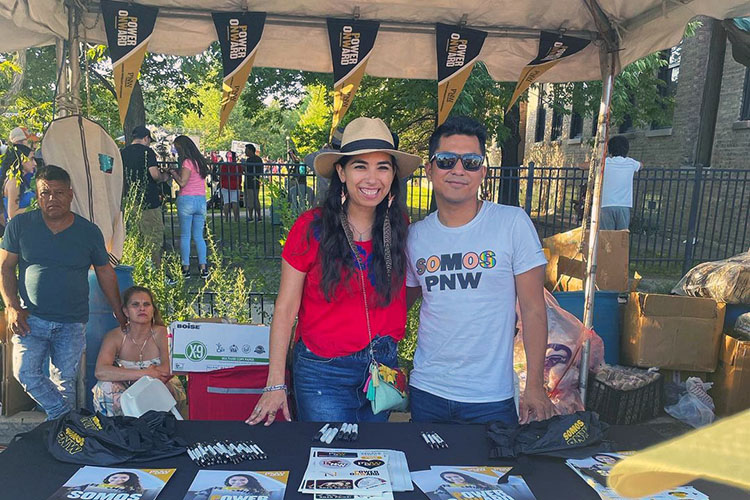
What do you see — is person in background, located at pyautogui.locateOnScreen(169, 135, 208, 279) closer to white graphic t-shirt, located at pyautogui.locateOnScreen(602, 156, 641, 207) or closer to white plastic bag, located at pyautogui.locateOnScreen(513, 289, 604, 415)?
white plastic bag, located at pyautogui.locateOnScreen(513, 289, 604, 415)

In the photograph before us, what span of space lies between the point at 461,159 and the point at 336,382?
3.71 feet

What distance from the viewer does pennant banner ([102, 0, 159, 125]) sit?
3.30 m

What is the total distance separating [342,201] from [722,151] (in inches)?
490

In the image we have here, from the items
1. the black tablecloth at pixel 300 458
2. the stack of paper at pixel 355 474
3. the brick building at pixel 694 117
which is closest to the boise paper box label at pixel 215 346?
the black tablecloth at pixel 300 458

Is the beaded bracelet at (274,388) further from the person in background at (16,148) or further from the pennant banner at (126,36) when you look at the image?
the person in background at (16,148)

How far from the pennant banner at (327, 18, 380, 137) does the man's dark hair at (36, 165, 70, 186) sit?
71.8 inches

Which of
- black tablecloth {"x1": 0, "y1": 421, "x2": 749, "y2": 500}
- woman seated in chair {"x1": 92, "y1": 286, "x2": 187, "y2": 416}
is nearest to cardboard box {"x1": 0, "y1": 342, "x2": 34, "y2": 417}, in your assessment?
woman seated in chair {"x1": 92, "y1": 286, "x2": 187, "y2": 416}

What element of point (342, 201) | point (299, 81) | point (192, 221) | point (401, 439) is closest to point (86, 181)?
point (342, 201)

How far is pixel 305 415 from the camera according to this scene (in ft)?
7.48

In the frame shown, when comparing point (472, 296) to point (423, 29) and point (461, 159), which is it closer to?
point (461, 159)

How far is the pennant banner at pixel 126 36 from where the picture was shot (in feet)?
10.8

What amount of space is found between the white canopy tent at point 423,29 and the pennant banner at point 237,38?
0.21 ft

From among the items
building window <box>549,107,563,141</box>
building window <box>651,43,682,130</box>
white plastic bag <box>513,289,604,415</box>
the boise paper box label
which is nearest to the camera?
the boise paper box label

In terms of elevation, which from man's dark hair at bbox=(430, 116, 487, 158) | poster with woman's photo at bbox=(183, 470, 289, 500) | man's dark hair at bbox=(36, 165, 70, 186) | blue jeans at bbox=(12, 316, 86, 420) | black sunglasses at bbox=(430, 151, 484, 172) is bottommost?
blue jeans at bbox=(12, 316, 86, 420)
